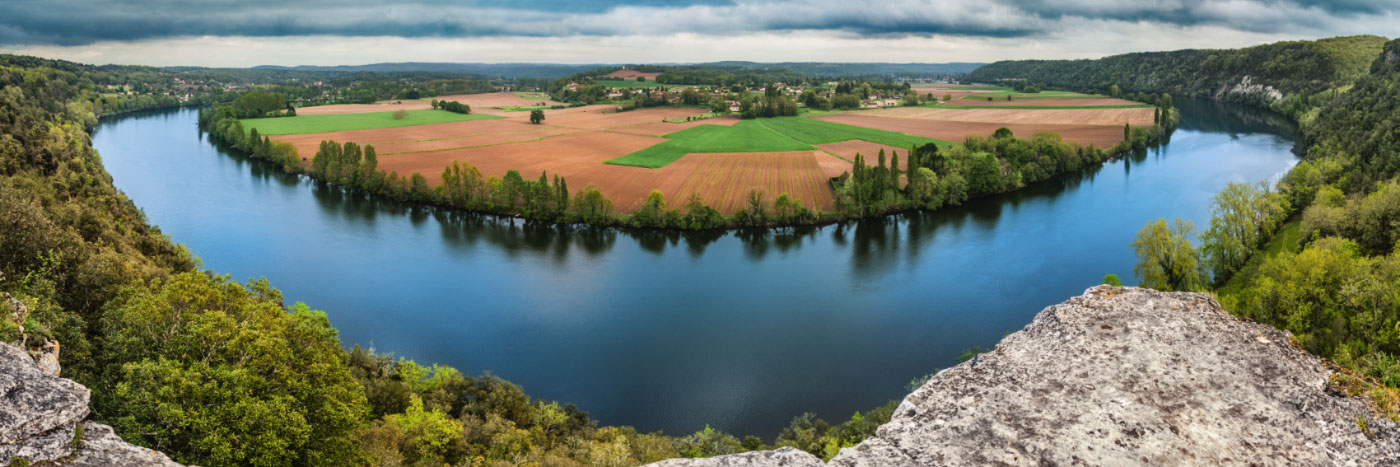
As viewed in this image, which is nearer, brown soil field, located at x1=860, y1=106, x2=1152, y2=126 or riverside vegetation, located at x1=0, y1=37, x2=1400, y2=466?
riverside vegetation, located at x1=0, y1=37, x2=1400, y2=466

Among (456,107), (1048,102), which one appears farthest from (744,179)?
(1048,102)

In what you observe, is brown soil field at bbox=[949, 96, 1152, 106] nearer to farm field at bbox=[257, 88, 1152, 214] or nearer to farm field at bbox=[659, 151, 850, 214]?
farm field at bbox=[257, 88, 1152, 214]

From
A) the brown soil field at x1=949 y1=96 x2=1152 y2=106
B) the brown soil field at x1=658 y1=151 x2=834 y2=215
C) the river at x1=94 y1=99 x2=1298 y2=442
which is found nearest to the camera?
the river at x1=94 y1=99 x2=1298 y2=442

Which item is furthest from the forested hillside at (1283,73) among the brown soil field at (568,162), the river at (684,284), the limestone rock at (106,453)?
the limestone rock at (106,453)

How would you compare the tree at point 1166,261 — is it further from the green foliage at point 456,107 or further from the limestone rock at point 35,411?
the green foliage at point 456,107

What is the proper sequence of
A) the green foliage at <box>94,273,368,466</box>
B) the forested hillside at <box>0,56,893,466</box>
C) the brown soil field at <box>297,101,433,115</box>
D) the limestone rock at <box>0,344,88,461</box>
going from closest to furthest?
the limestone rock at <box>0,344,88,461</box>, the green foliage at <box>94,273,368,466</box>, the forested hillside at <box>0,56,893,466</box>, the brown soil field at <box>297,101,433,115</box>

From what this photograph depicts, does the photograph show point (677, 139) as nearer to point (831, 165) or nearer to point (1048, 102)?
point (831, 165)

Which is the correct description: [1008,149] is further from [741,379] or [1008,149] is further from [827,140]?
[741,379]

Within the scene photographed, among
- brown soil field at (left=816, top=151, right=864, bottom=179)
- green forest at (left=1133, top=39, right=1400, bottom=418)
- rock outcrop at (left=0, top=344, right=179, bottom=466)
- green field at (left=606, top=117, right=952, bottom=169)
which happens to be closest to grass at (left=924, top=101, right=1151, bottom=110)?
green field at (left=606, top=117, right=952, bottom=169)
